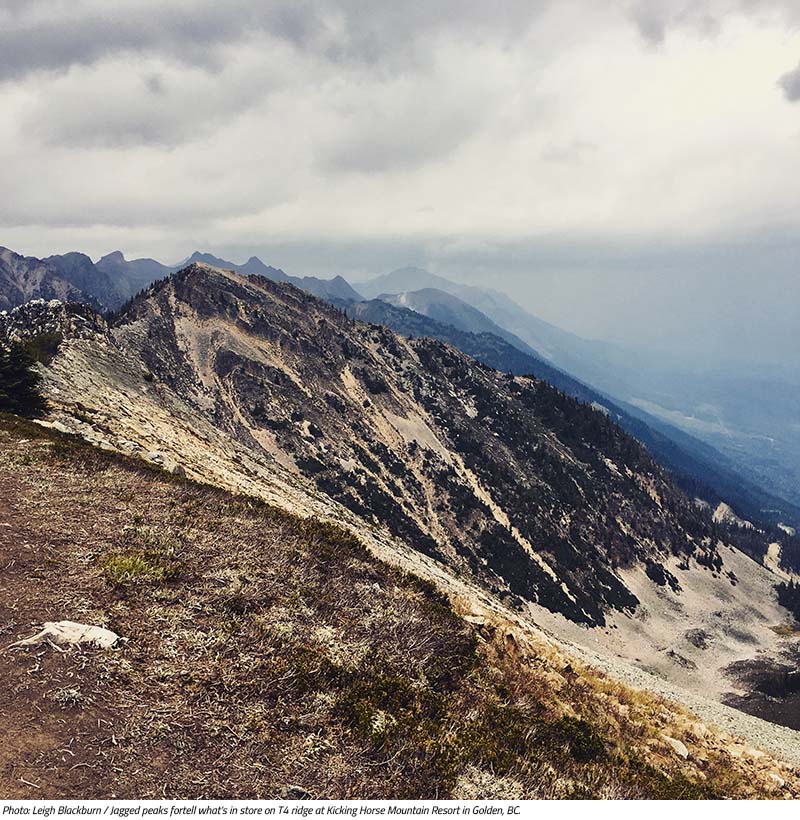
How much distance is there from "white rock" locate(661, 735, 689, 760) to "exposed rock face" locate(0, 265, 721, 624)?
52.1 meters

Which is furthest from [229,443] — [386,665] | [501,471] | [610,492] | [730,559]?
[730,559]

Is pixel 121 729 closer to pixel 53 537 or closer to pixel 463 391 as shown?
pixel 53 537

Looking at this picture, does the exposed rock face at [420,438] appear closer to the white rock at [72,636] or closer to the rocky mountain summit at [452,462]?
the rocky mountain summit at [452,462]

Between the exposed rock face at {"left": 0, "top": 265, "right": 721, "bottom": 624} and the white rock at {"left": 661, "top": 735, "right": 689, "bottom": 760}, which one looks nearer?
the white rock at {"left": 661, "top": 735, "right": 689, "bottom": 760}

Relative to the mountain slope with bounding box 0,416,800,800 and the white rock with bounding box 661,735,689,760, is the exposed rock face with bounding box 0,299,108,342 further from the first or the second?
the white rock with bounding box 661,735,689,760

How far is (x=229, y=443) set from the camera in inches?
2522

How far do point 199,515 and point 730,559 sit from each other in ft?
595

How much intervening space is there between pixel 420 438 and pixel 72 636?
12548 centimetres

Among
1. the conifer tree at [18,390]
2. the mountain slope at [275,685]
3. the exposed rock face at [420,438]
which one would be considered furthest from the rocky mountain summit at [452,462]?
the mountain slope at [275,685]

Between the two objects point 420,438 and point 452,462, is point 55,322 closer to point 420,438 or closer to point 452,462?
point 420,438

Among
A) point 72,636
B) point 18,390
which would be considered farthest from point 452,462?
point 72,636

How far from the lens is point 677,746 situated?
16156 mm

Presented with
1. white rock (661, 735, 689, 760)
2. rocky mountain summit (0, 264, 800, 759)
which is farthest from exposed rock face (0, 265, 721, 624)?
white rock (661, 735, 689, 760)

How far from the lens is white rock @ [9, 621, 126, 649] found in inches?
444
